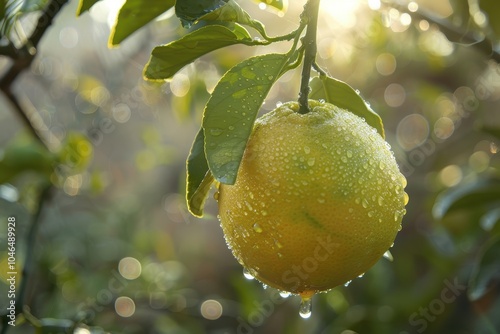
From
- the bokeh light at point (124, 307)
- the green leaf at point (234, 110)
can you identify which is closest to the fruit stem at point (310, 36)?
the green leaf at point (234, 110)

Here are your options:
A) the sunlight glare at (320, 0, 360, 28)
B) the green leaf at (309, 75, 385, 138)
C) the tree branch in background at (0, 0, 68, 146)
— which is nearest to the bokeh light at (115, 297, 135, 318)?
the tree branch in background at (0, 0, 68, 146)

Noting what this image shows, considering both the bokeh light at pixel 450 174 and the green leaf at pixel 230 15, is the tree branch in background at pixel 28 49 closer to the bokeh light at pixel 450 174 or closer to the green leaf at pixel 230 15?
the green leaf at pixel 230 15

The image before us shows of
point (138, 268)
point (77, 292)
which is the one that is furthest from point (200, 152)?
point (138, 268)

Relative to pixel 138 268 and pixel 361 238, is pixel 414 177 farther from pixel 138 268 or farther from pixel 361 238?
pixel 361 238

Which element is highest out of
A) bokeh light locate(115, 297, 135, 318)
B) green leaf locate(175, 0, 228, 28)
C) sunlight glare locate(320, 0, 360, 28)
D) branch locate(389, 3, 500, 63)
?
green leaf locate(175, 0, 228, 28)

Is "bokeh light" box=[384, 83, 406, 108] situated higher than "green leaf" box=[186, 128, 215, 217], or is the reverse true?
"green leaf" box=[186, 128, 215, 217]

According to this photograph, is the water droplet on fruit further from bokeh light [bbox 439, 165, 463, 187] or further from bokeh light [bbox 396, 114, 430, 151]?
bokeh light [bbox 396, 114, 430, 151]

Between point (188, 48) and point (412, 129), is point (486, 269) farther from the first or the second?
point (412, 129)
